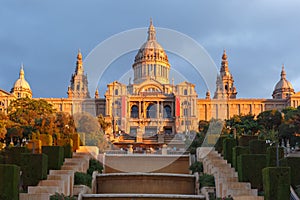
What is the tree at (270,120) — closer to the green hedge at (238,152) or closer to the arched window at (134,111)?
the green hedge at (238,152)

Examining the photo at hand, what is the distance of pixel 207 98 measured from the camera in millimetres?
107250

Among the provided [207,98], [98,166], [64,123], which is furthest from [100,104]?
[98,166]

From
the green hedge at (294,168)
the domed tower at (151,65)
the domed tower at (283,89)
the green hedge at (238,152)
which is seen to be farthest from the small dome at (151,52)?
the green hedge at (294,168)

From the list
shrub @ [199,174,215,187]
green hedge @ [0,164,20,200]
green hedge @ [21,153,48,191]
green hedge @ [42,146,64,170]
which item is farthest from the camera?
green hedge @ [42,146,64,170]

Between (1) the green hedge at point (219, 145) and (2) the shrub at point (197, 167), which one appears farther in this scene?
(1) the green hedge at point (219, 145)

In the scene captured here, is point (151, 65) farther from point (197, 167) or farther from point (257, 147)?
point (257, 147)

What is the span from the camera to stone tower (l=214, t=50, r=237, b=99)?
106 metres

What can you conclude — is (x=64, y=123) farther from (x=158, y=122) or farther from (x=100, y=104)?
(x=100, y=104)

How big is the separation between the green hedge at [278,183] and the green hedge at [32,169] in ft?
26.7

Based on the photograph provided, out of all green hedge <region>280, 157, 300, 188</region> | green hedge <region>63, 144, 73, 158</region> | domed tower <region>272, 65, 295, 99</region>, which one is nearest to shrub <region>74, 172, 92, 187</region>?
green hedge <region>63, 144, 73, 158</region>

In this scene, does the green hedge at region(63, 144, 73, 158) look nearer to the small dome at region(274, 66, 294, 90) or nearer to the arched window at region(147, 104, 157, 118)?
the arched window at region(147, 104, 157, 118)

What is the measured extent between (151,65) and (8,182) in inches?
3789

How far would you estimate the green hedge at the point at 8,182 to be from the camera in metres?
15.0

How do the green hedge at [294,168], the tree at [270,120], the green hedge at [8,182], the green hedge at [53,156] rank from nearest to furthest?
the green hedge at [8,182]
the green hedge at [294,168]
the green hedge at [53,156]
the tree at [270,120]
